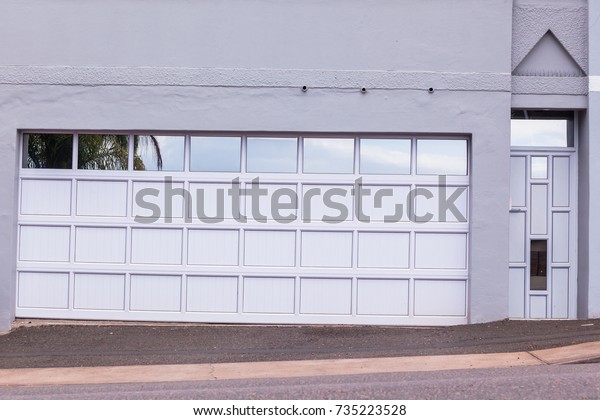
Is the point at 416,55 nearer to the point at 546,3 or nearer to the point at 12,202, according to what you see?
the point at 546,3

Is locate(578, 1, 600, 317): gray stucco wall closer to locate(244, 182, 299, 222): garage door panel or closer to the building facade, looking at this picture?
the building facade

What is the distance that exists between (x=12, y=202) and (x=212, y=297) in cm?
301

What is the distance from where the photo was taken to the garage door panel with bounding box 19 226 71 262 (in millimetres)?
10211

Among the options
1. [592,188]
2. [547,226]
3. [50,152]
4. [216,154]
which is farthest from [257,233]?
[592,188]

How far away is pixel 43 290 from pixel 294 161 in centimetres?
390

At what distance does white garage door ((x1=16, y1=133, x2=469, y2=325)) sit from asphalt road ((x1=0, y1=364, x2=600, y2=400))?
2.96 m

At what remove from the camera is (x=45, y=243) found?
10.2 m

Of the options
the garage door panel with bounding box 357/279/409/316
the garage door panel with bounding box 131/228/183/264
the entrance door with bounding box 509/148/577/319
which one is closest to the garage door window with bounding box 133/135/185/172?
the garage door panel with bounding box 131/228/183/264

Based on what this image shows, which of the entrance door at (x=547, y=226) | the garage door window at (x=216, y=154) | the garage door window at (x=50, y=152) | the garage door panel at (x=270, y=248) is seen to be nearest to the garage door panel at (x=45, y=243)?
the garage door window at (x=50, y=152)

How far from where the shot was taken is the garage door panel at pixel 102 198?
402 inches

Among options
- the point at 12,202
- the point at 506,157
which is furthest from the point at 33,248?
the point at 506,157

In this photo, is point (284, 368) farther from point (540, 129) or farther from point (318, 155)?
point (540, 129)

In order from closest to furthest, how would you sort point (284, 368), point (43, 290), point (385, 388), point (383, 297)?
point (385, 388) → point (284, 368) → point (383, 297) → point (43, 290)

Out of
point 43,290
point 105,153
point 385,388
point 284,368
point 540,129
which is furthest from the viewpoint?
point 540,129
